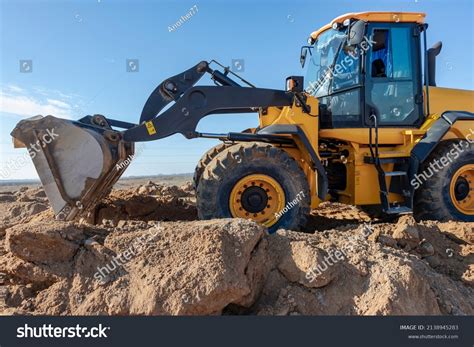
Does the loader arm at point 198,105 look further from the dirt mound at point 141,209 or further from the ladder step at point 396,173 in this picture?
the ladder step at point 396,173

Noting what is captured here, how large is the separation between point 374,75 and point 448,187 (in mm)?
2011

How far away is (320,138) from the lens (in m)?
5.73

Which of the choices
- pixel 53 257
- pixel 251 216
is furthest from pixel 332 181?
pixel 53 257

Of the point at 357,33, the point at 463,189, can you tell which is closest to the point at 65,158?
the point at 357,33

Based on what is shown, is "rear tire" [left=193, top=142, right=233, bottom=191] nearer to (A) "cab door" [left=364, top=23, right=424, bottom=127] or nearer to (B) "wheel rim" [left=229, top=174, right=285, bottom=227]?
(B) "wheel rim" [left=229, top=174, right=285, bottom=227]

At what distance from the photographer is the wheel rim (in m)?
4.65

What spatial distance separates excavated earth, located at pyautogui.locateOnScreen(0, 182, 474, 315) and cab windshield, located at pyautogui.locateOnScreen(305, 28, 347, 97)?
10.8ft

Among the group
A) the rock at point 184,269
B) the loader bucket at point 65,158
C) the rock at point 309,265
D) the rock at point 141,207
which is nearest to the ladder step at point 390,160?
the rock at point 309,265

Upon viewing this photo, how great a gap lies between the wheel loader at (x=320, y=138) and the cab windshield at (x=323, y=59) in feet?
0.07

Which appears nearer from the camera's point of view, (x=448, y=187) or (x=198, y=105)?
(x=198, y=105)

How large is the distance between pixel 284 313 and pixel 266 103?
3.14 m

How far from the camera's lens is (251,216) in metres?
4.71

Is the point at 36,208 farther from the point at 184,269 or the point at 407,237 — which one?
the point at 407,237

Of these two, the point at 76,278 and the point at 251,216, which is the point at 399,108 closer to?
the point at 251,216
